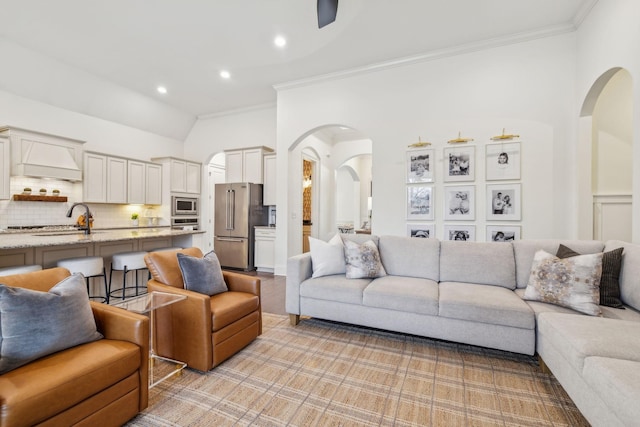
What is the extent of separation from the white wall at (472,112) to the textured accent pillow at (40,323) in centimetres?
364

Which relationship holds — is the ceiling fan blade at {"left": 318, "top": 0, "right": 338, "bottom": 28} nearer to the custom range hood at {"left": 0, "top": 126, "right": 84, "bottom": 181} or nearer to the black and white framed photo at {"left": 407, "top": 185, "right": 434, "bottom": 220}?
the black and white framed photo at {"left": 407, "top": 185, "right": 434, "bottom": 220}

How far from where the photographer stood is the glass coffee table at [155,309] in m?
1.87

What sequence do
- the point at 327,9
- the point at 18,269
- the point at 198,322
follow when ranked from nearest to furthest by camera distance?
the point at 198,322 → the point at 327,9 → the point at 18,269

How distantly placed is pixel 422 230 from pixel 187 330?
10.9 feet

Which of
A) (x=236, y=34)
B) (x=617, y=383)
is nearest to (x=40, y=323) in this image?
(x=617, y=383)

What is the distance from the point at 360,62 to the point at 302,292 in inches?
141

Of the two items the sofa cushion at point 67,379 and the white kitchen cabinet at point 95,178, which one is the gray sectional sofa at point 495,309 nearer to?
the sofa cushion at point 67,379

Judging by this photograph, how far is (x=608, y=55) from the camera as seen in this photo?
110 inches

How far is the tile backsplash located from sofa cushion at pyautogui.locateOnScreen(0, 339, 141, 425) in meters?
4.69

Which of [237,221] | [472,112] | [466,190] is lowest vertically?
[237,221]

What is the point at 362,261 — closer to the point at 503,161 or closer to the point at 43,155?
the point at 503,161

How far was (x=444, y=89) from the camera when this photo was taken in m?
4.05

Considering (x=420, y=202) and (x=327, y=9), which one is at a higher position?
(x=327, y=9)

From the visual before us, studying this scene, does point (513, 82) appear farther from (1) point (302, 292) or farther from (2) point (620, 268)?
(1) point (302, 292)
